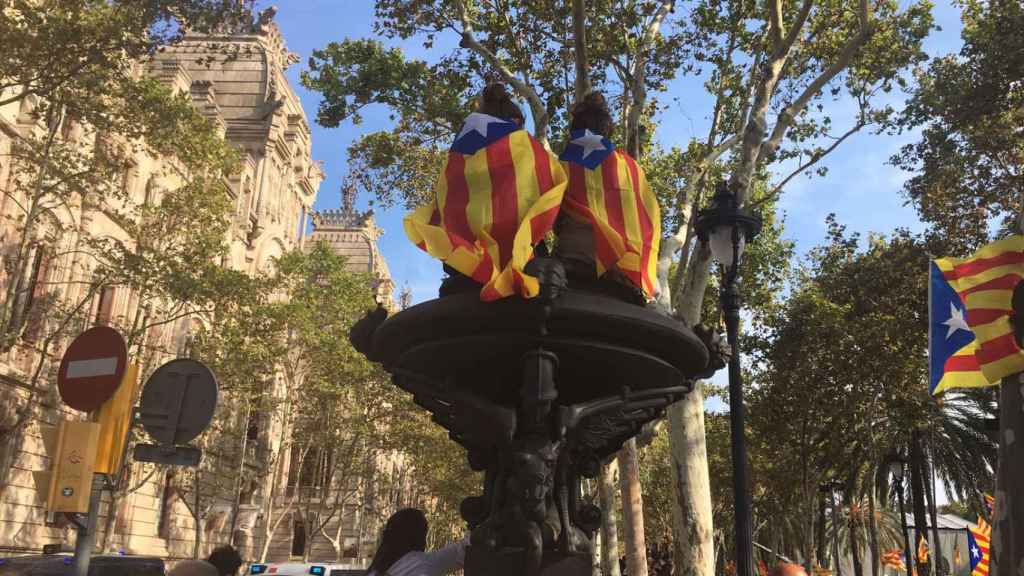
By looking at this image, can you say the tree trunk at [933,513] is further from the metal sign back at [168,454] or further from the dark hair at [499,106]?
the dark hair at [499,106]

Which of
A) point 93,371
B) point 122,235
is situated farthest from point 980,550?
point 122,235

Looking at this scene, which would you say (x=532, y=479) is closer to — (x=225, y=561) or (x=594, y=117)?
(x=594, y=117)

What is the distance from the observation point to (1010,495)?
98.2 inches

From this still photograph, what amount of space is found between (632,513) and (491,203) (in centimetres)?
833

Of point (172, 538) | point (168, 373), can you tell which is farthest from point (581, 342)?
point (172, 538)

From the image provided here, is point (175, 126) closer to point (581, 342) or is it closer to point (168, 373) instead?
point (168, 373)

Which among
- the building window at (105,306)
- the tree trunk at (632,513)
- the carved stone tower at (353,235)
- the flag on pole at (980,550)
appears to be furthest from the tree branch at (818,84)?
the carved stone tower at (353,235)

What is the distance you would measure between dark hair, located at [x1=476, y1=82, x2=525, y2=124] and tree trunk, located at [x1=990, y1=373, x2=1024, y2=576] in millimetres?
1985

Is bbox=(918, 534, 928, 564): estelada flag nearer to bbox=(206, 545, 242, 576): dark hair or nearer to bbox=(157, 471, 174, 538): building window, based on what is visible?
bbox=(206, 545, 242, 576): dark hair

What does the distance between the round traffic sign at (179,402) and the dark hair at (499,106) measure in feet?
8.47

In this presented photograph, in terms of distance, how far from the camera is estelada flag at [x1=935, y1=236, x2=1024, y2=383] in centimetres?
282

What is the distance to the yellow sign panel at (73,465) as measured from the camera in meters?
4.57

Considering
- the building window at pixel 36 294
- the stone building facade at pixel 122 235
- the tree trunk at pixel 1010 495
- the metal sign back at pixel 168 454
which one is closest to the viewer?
the tree trunk at pixel 1010 495

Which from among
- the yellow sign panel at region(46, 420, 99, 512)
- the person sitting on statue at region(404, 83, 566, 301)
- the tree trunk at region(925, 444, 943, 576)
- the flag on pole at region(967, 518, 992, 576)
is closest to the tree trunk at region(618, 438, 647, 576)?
the yellow sign panel at region(46, 420, 99, 512)
